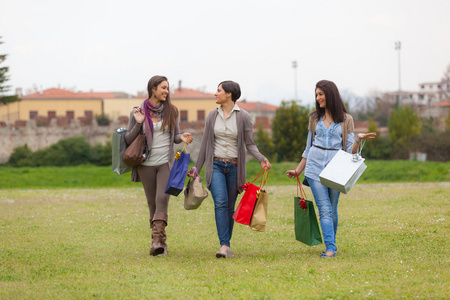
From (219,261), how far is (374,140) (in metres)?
51.7

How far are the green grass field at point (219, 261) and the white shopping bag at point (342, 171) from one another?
84cm

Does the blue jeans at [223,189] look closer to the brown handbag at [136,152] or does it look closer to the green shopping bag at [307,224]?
the green shopping bag at [307,224]

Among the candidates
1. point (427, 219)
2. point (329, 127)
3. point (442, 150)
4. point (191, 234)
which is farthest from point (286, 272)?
point (442, 150)

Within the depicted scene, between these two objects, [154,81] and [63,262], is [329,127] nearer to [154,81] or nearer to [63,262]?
[154,81]

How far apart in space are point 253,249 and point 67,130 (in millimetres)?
54644

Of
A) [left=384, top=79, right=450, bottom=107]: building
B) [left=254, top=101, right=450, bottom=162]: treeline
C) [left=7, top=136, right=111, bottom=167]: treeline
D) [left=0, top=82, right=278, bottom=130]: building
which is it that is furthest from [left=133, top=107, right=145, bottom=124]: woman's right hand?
[left=384, top=79, right=450, bottom=107]: building

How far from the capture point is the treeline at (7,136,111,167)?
187 feet

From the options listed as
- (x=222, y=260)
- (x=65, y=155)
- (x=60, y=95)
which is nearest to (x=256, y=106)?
(x=60, y=95)

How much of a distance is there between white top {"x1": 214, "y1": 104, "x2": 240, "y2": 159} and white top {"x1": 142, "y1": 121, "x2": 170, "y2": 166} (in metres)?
0.72

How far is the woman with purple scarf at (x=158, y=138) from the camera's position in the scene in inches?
318

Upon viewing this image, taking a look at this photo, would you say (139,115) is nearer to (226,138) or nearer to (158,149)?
(158,149)

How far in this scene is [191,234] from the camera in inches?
406

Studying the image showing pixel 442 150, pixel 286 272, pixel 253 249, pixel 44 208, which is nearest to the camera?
pixel 286 272

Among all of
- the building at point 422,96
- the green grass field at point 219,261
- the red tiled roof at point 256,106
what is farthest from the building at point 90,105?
the green grass field at point 219,261
